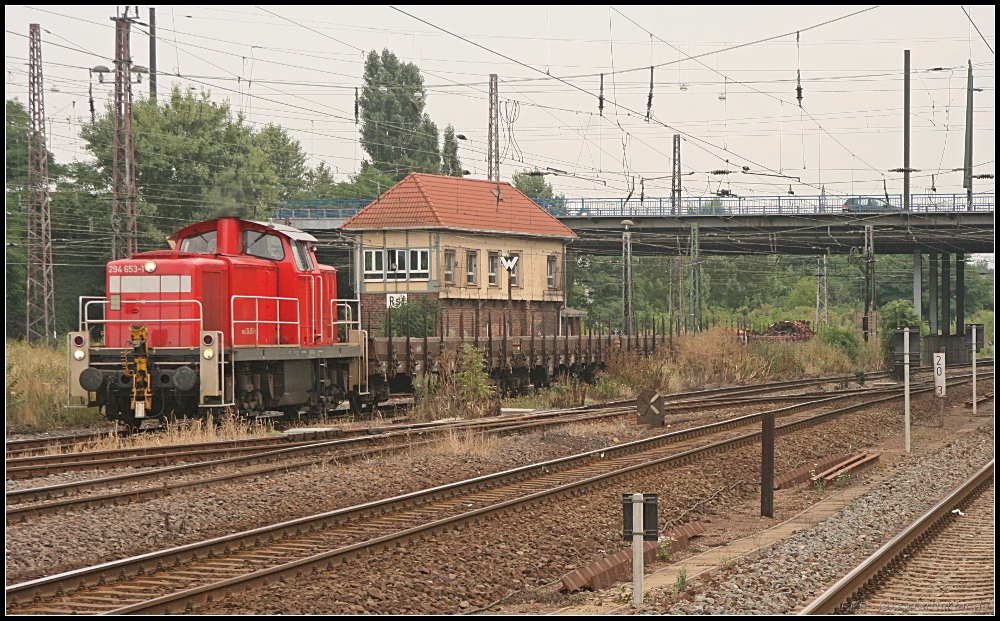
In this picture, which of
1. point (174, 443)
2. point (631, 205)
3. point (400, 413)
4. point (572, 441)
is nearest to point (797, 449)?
point (572, 441)

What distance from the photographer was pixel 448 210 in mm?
44406

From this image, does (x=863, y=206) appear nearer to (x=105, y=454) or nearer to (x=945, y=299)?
(x=945, y=299)

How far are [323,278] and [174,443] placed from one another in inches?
212

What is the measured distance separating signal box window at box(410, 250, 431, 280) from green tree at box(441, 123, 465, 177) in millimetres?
32178

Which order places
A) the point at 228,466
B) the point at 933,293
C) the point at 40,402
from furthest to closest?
the point at 933,293, the point at 40,402, the point at 228,466

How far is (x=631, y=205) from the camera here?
181 ft

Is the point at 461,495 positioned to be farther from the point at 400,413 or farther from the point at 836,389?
the point at 836,389

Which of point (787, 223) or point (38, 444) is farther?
point (787, 223)

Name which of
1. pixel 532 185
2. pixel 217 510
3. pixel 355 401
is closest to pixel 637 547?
pixel 217 510

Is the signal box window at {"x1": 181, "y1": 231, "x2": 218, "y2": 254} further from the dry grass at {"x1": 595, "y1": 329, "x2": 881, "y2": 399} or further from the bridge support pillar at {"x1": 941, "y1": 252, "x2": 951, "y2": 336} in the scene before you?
the bridge support pillar at {"x1": 941, "y1": 252, "x2": 951, "y2": 336}

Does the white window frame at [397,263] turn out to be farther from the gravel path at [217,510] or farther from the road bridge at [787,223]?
the gravel path at [217,510]

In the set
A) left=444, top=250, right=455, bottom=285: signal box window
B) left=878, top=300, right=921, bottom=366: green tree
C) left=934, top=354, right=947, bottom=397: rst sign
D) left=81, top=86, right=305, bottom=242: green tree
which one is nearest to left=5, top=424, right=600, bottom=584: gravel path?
left=934, top=354, right=947, bottom=397: rst sign

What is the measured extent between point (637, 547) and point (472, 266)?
1438 inches

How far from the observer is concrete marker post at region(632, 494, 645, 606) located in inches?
326
